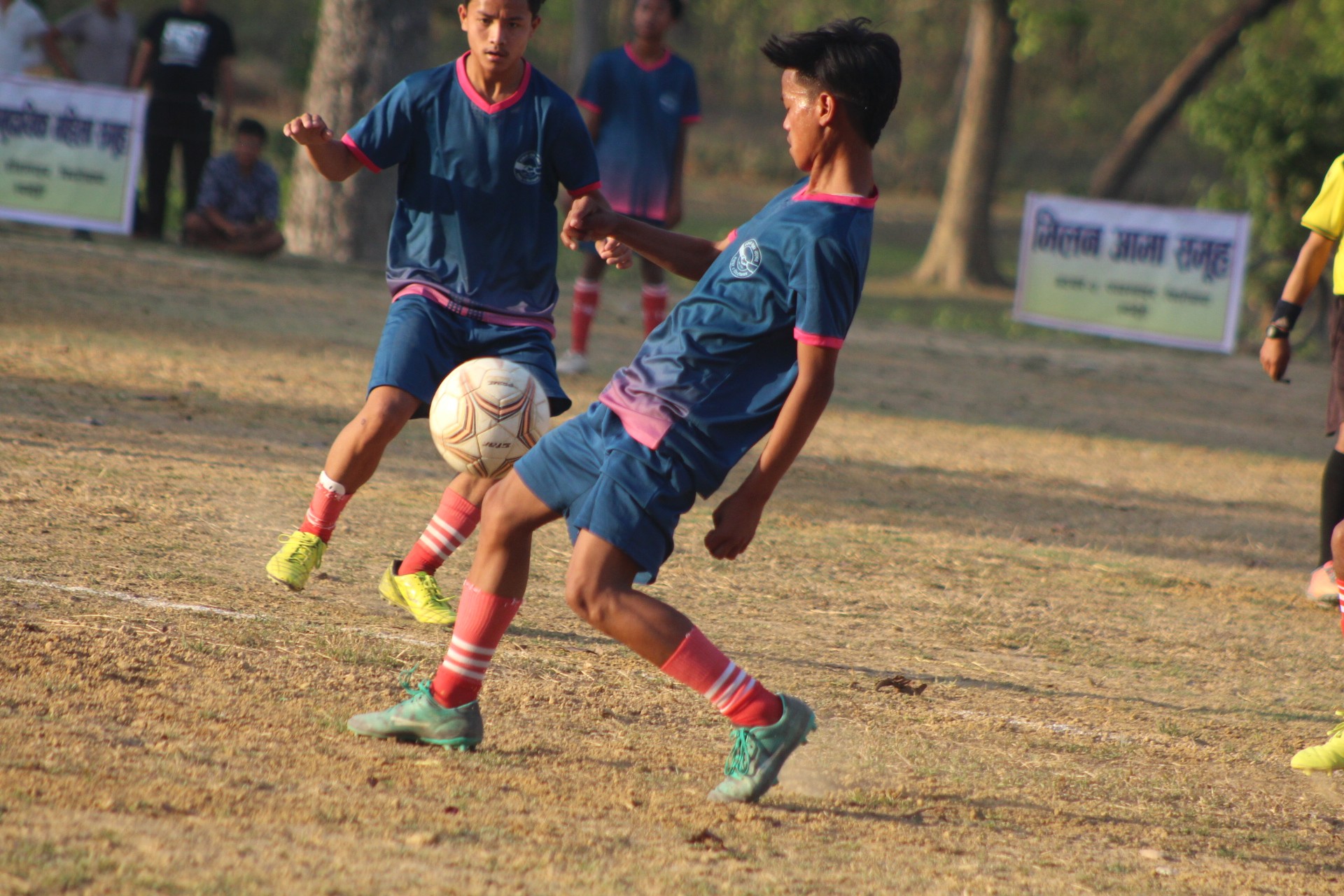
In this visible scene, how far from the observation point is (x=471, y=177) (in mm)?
4637

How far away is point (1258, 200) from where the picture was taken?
15172mm

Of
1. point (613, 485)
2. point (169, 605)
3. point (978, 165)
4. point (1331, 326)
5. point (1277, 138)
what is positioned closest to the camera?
point (613, 485)

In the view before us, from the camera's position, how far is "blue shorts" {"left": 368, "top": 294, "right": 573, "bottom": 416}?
454 cm

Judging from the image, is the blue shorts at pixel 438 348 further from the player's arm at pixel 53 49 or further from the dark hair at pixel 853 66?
the player's arm at pixel 53 49

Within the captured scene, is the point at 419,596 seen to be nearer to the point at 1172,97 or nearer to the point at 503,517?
the point at 503,517

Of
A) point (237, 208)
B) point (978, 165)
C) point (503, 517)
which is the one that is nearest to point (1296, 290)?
point (503, 517)

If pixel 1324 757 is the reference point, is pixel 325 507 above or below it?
above

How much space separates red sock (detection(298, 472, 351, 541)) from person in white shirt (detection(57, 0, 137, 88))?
10992mm

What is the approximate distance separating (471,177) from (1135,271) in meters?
11.2

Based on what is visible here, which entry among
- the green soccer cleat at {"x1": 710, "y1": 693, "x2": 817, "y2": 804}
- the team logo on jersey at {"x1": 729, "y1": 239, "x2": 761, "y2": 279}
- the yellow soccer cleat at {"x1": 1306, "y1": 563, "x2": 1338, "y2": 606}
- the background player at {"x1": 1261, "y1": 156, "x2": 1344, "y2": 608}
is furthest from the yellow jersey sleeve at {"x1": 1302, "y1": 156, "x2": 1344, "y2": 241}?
the green soccer cleat at {"x1": 710, "y1": 693, "x2": 817, "y2": 804}

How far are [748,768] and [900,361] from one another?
9467mm

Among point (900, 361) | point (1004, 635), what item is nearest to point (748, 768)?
point (1004, 635)

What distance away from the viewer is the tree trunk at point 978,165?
19.8 meters

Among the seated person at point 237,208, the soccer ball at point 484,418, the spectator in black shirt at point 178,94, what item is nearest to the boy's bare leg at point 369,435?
the soccer ball at point 484,418
